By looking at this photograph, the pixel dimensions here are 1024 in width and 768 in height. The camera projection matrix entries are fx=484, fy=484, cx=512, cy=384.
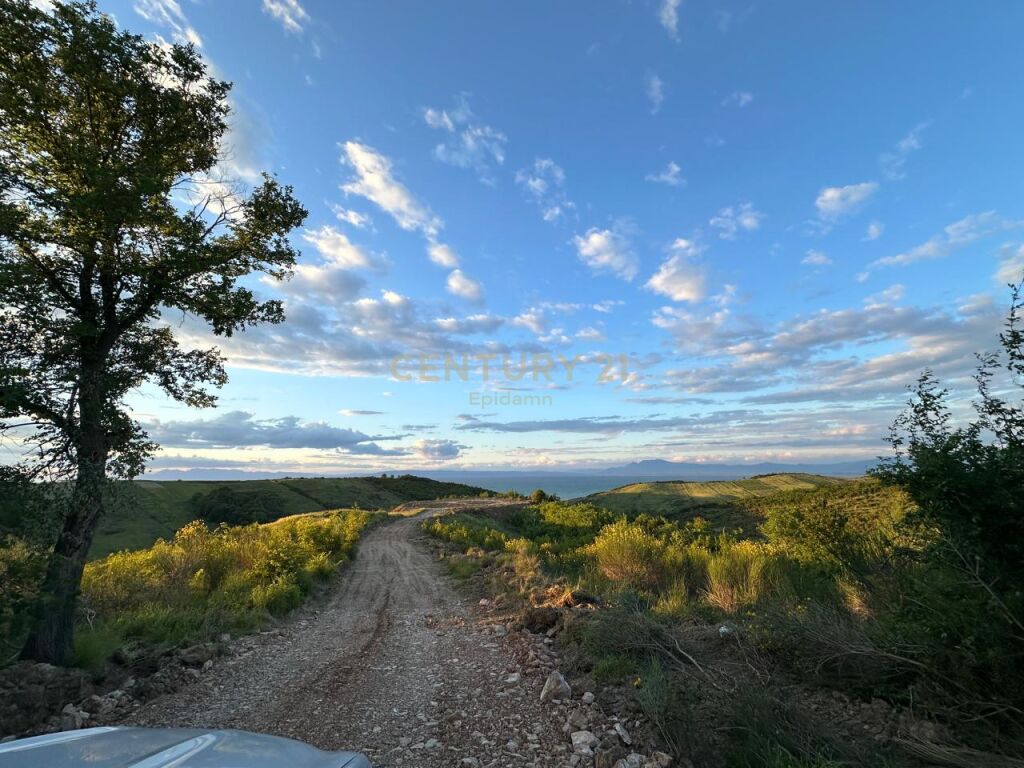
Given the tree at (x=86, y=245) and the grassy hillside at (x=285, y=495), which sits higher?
the tree at (x=86, y=245)

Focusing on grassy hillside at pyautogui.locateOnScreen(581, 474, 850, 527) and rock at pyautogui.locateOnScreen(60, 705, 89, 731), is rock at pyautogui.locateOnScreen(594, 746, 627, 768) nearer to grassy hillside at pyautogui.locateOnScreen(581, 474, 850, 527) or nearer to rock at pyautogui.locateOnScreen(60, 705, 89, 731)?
rock at pyautogui.locateOnScreen(60, 705, 89, 731)

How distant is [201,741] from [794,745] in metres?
4.18

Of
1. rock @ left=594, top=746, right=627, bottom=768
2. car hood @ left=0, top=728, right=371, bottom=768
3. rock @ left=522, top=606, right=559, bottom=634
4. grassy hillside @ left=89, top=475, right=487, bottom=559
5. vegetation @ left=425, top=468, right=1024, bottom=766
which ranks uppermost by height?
car hood @ left=0, top=728, right=371, bottom=768

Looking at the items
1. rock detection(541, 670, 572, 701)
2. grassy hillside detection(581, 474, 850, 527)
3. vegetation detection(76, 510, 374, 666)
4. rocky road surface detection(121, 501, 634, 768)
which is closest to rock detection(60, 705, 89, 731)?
rocky road surface detection(121, 501, 634, 768)

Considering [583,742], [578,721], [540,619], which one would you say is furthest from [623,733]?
[540,619]

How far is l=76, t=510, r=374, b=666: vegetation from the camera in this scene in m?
8.43

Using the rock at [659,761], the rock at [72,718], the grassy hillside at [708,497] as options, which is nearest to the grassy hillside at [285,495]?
the grassy hillside at [708,497]

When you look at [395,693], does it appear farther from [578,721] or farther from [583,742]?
[583,742]

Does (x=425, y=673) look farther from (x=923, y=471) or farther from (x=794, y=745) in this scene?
(x=923, y=471)

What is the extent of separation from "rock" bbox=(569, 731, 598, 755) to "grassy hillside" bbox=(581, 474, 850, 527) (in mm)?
24545

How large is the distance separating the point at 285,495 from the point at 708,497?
190 ft

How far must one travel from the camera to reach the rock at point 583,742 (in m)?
4.65

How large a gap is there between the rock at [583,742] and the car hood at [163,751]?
3.09m

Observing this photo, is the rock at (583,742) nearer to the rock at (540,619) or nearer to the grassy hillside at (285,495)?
the rock at (540,619)
